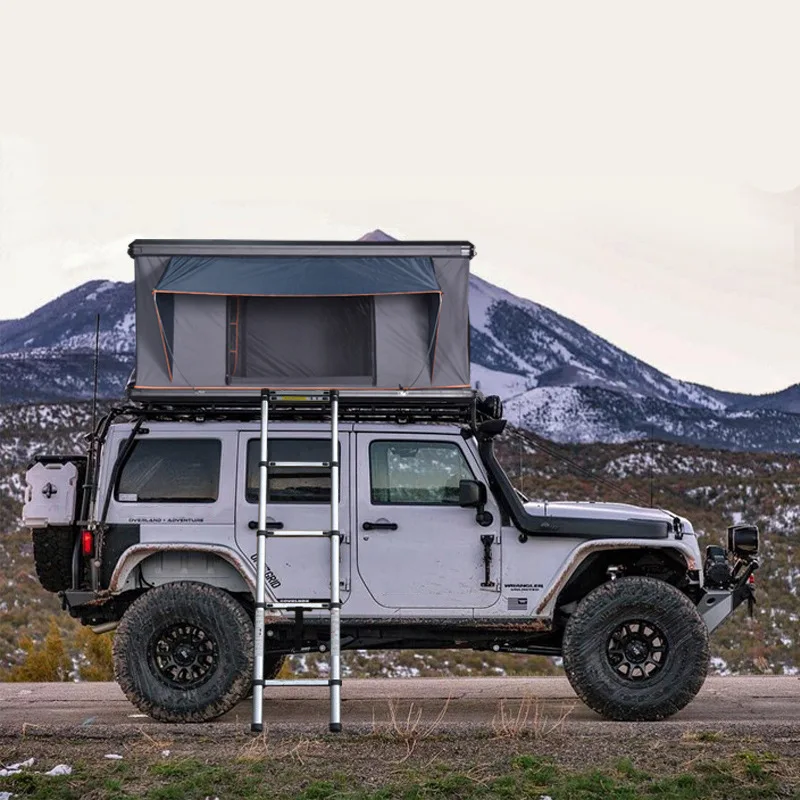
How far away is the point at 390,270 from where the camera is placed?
10.9 meters

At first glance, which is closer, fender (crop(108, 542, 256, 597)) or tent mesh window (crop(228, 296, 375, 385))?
fender (crop(108, 542, 256, 597))

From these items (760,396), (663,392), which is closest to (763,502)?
(760,396)

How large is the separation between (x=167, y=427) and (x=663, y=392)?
435 feet

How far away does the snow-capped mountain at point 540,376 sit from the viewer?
331 feet

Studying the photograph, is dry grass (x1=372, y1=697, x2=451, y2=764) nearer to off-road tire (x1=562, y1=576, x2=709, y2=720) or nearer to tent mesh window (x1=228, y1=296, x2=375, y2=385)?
off-road tire (x1=562, y1=576, x2=709, y2=720)

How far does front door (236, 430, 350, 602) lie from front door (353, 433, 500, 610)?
0.57ft

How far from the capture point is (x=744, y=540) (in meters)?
11.5

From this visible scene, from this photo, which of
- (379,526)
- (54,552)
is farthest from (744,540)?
(54,552)

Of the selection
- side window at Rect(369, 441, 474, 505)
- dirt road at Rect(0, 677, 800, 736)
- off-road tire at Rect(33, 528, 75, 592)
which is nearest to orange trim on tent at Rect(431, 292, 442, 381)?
side window at Rect(369, 441, 474, 505)

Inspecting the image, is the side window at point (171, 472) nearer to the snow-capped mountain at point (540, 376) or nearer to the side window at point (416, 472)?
the side window at point (416, 472)

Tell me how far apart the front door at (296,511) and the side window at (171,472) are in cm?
24

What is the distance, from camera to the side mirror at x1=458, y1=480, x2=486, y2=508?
423 inches

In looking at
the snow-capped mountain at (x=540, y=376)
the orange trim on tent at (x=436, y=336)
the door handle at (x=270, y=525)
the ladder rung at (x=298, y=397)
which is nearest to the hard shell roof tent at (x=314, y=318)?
the orange trim on tent at (x=436, y=336)

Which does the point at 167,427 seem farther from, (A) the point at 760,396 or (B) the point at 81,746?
(A) the point at 760,396
